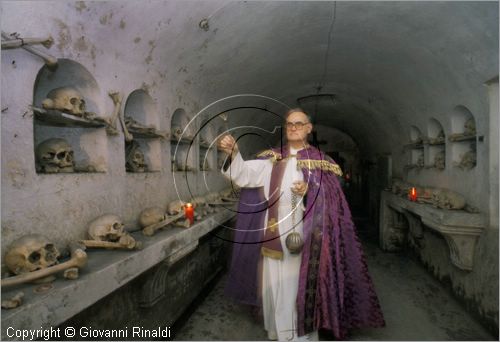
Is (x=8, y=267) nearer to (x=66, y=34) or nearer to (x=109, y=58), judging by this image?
(x=66, y=34)

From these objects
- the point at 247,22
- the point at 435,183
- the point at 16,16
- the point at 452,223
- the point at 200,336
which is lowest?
the point at 200,336

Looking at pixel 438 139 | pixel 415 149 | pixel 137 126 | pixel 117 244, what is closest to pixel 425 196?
pixel 438 139

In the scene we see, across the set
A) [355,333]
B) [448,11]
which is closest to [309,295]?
[355,333]

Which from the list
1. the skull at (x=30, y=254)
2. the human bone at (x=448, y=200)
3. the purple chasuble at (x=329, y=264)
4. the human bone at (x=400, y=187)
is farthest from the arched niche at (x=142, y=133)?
the human bone at (x=400, y=187)

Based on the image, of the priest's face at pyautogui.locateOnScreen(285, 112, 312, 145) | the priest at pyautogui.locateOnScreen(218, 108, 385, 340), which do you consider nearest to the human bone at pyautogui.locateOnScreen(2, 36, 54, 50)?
the priest at pyautogui.locateOnScreen(218, 108, 385, 340)

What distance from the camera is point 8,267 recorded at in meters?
1.92

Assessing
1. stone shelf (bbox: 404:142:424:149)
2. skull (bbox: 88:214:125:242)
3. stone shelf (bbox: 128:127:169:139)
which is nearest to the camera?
skull (bbox: 88:214:125:242)

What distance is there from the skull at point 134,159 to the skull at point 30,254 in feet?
4.88

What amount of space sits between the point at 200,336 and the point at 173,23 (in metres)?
3.60

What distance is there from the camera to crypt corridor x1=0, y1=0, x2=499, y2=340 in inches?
81.8

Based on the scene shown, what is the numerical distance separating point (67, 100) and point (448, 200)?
15.5ft

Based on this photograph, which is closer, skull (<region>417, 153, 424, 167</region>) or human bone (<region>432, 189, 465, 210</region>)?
human bone (<region>432, 189, 465, 210</region>)

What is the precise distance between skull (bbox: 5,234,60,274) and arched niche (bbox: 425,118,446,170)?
213 inches

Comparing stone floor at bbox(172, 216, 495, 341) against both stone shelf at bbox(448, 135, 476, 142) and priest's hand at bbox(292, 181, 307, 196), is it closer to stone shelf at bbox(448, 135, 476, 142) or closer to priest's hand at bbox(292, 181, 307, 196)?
priest's hand at bbox(292, 181, 307, 196)
